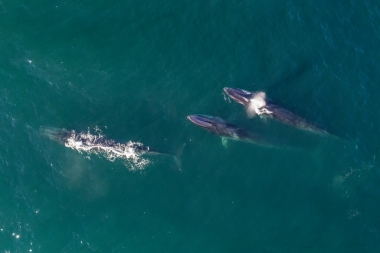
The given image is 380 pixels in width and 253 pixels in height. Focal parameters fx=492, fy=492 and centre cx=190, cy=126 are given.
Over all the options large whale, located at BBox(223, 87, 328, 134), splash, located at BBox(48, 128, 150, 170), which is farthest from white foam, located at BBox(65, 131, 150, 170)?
large whale, located at BBox(223, 87, 328, 134)

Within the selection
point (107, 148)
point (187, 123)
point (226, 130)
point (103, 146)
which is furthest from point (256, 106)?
point (103, 146)

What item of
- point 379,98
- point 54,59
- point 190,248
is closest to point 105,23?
point 54,59

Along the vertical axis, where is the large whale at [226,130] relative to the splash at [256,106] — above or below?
below

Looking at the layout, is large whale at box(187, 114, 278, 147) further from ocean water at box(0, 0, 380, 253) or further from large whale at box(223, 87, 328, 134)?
large whale at box(223, 87, 328, 134)

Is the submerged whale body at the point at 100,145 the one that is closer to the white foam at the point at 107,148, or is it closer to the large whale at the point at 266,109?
the white foam at the point at 107,148

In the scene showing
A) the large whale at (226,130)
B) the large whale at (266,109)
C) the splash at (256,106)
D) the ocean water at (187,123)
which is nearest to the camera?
the ocean water at (187,123)

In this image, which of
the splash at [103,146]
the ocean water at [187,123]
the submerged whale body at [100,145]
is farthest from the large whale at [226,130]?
the splash at [103,146]
